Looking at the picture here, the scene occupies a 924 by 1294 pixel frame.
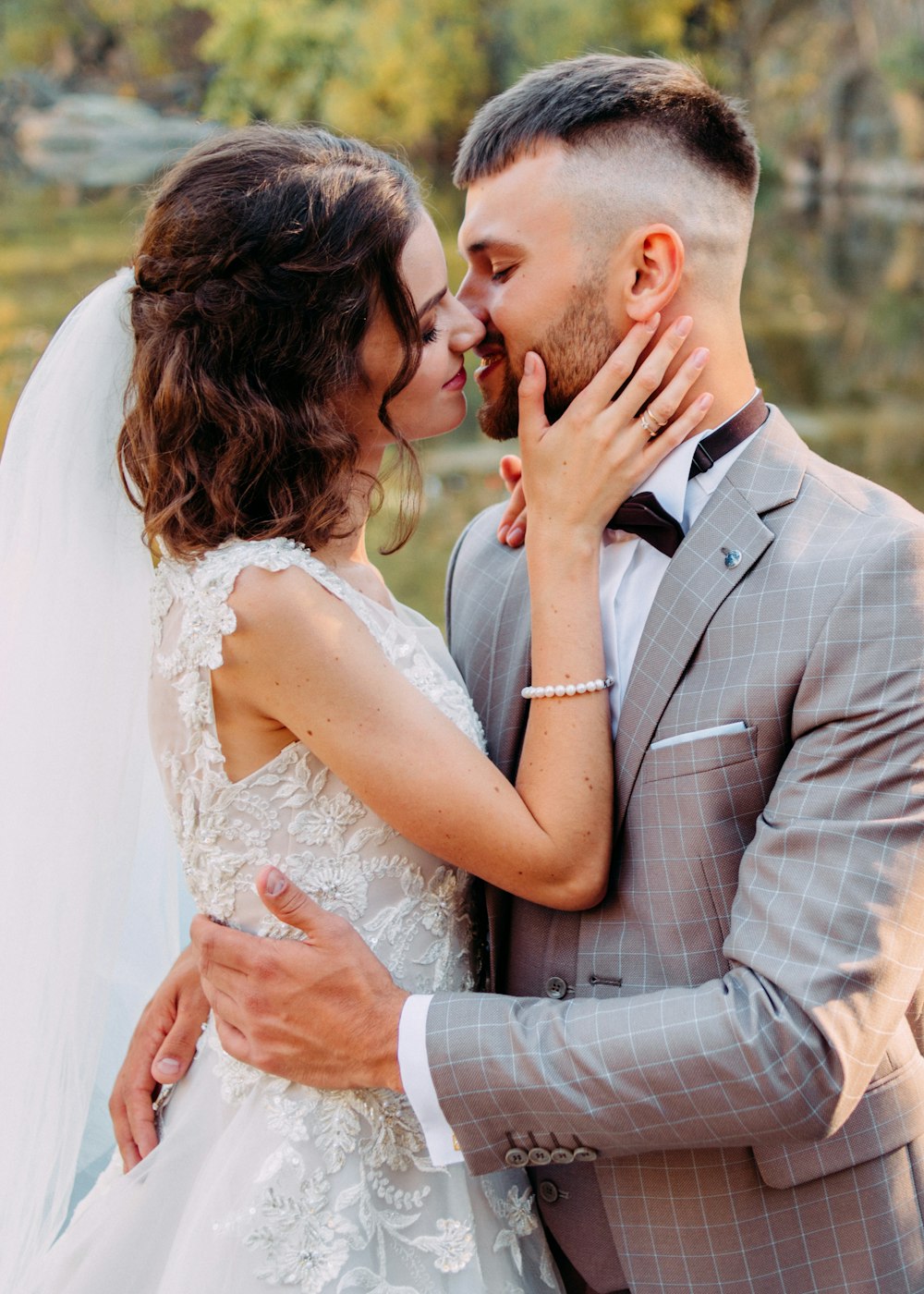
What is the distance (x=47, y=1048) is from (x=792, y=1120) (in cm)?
119

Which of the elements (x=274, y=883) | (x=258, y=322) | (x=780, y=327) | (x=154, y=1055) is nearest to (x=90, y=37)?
(x=780, y=327)

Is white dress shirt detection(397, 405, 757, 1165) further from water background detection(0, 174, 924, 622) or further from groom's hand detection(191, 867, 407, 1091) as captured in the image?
water background detection(0, 174, 924, 622)

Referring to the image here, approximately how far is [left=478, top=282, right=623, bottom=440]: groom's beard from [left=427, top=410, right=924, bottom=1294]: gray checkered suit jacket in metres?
0.32

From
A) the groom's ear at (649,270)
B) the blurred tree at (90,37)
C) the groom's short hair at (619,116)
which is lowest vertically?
the blurred tree at (90,37)

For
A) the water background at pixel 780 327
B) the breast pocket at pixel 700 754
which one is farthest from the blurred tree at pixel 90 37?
the breast pocket at pixel 700 754

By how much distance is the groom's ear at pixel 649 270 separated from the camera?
1.98 metres

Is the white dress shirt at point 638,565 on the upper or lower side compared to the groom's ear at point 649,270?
lower

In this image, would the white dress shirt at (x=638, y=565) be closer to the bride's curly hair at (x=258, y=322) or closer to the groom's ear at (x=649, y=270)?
the groom's ear at (x=649, y=270)

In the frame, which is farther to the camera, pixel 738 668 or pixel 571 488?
pixel 571 488

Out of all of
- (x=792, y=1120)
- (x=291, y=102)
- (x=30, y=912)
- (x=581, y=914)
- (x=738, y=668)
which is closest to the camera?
(x=792, y=1120)

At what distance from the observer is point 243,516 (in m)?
1.85

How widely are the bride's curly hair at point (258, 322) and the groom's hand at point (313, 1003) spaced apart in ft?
1.90

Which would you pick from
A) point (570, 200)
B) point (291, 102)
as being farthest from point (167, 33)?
point (570, 200)

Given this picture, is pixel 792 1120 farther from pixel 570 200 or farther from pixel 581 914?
pixel 570 200
